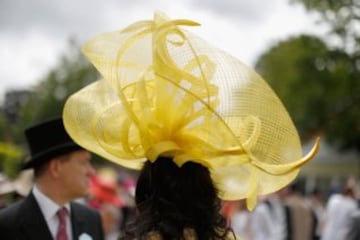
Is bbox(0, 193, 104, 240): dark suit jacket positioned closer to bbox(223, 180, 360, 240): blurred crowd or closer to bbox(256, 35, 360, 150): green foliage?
bbox(223, 180, 360, 240): blurred crowd

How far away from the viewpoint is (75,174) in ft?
14.3

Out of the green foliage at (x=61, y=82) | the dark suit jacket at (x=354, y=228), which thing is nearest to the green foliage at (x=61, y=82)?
the green foliage at (x=61, y=82)

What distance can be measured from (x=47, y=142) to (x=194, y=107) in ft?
6.25

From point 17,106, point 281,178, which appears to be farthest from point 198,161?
point 17,106

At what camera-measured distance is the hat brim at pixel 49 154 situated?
171 inches

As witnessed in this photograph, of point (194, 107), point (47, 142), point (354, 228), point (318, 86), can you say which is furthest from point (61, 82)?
point (194, 107)

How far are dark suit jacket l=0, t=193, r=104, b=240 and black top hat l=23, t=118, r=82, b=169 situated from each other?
262mm

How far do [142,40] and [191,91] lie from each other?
25 centimetres

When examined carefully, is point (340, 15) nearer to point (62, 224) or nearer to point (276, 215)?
point (276, 215)

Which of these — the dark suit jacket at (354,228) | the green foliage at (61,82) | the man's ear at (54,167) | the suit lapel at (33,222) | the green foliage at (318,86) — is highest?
the man's ear at (54,167)

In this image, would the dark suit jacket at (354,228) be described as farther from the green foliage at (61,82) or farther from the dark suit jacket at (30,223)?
the green foliage at (61,82)

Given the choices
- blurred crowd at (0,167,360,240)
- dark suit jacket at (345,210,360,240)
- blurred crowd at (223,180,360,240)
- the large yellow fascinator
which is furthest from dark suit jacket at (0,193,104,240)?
blurred crowd at (223,180,360,240)

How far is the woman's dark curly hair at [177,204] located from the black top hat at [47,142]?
1.75 m

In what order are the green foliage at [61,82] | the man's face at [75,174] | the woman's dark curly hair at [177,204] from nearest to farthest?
1. the woman's dark curly hair at [177,204]
2. the man's face at [75,174]
3. the green foliage at [61,82]
